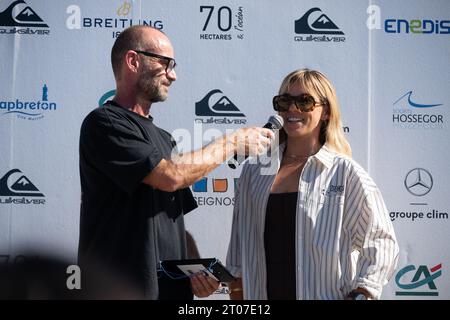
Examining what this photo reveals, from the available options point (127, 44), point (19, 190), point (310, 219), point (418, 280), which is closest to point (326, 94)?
point (310, 219)

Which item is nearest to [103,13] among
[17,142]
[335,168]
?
[17,142]

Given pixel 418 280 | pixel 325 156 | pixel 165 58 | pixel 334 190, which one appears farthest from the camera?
pixel 418 280

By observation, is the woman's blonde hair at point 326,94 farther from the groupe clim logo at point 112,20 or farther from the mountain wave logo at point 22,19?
the mountain wave logo at point 22,19

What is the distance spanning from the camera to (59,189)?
4207 millimetres

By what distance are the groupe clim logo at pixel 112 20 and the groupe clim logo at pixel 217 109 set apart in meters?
0.53

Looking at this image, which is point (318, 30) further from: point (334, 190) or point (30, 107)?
point (30, 107)

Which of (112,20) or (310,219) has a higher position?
(112,20)

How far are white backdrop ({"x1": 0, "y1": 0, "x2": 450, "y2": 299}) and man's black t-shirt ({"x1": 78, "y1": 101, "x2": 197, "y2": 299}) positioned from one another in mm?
1079

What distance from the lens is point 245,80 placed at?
Result: 421 cm

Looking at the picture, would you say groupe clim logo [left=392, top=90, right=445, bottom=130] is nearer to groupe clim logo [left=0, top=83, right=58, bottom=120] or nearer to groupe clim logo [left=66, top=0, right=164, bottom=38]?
groupe clim logo [left=66, top=0, right=164, bottom=38]

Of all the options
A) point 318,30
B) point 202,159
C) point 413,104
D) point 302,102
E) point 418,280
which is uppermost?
point 318,30

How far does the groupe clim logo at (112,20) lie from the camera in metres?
4.21

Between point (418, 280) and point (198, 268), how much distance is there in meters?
1.71
